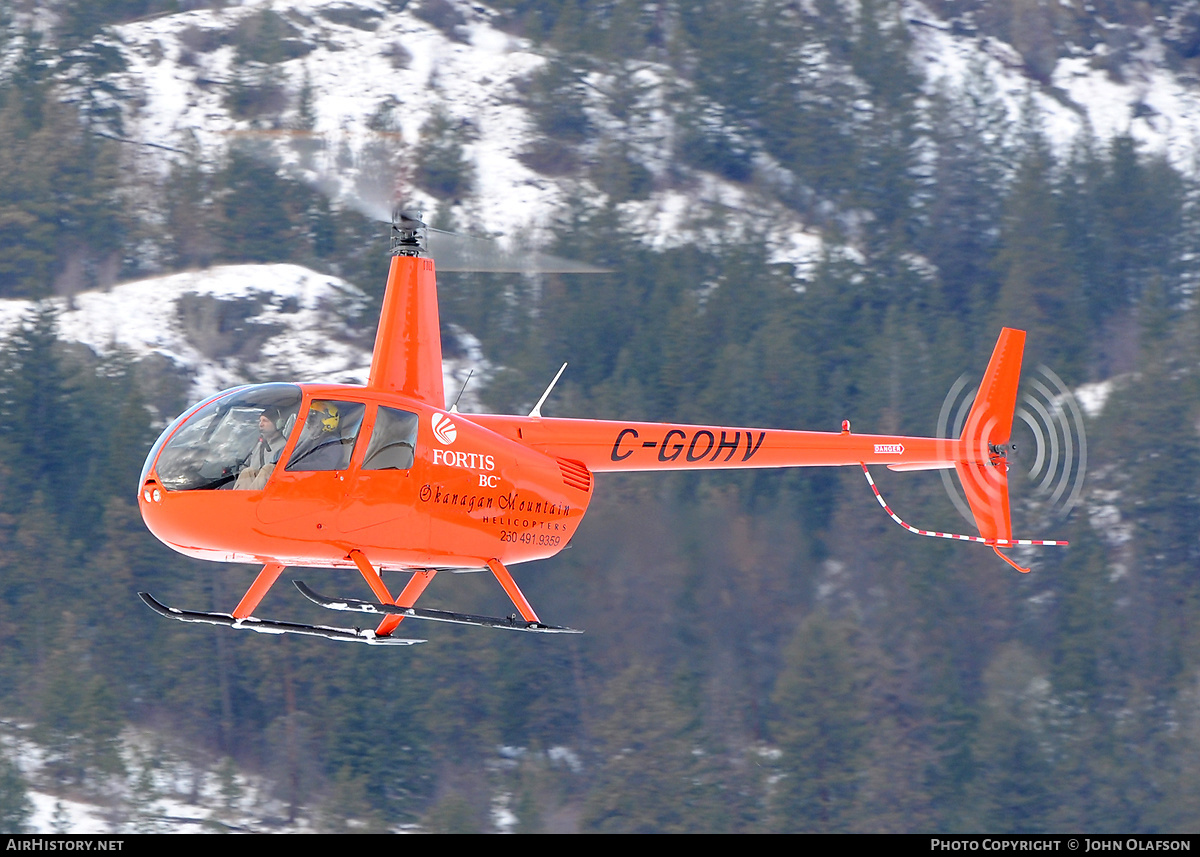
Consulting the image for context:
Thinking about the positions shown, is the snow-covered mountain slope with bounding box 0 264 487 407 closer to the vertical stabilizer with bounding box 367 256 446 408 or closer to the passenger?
the vertical stabilizer with bounding box 367 256 446 408

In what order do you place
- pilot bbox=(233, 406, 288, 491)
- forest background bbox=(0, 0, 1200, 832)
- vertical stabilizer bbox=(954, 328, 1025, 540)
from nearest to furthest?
pilot bbox=(233, 406, 288, 491)
vertical stabilizer bbox=(954, 328, 1025, 540)
forest background bbox=(0, 0, 1200, 832)

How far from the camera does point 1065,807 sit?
139ft

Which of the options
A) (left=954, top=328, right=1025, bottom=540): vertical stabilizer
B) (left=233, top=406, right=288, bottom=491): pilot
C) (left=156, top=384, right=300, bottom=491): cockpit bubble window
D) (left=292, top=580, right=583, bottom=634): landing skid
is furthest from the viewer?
(left=954, top=328, right=1025, bottom=540): vertical stabilizer

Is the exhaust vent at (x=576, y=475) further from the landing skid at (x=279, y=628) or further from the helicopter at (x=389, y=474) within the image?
the landing skid at (x=279, y=628)

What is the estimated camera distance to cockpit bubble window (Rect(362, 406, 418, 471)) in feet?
36.9

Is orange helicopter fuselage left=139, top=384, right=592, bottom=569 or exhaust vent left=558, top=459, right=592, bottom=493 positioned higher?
orange helicopter fuselage left=139, top=384, right=592, bottom=569

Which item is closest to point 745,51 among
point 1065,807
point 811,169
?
point 811,169

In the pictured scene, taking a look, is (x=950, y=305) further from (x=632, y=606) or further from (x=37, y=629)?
(x=37, y=629)

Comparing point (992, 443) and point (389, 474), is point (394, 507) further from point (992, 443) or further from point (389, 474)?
point (992, 443)

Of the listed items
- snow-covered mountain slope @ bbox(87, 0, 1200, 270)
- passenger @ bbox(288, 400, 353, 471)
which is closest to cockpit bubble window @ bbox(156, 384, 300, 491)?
passenger @ bbox(288, 400, 353, 471)

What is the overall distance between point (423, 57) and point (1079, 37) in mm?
35394

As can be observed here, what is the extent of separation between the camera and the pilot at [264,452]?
35.1 ft

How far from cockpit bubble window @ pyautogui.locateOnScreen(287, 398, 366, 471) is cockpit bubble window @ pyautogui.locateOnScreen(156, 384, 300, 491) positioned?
0.14m

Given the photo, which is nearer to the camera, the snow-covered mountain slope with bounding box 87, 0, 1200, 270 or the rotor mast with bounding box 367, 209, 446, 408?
the rotor mast with bounding box 367, 209, 446, 408
